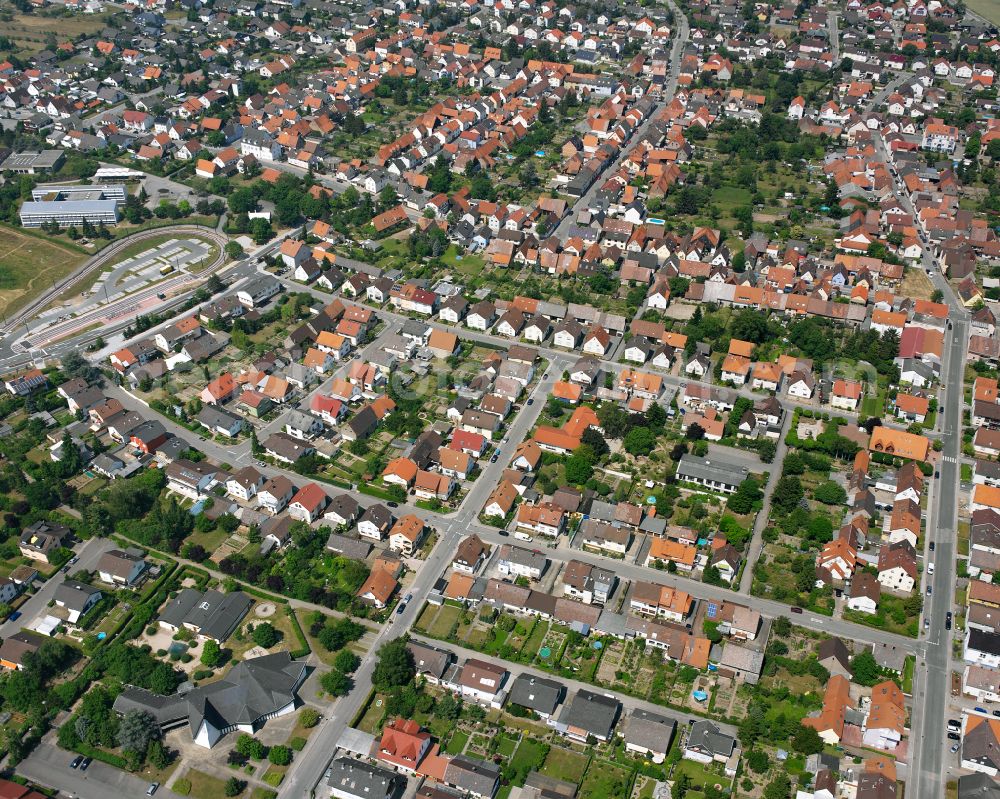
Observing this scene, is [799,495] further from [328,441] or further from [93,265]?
[93,265]

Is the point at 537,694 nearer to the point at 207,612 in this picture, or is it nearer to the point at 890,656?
the point at 207,612

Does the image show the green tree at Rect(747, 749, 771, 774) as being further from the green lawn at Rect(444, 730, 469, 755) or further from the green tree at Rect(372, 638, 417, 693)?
the green tree at Rect(372, 638, 417, 693)

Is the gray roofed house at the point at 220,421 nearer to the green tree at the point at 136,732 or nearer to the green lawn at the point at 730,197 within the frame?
the green tree at the point at 136,732

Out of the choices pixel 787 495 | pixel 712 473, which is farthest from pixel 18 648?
pixel 787 495

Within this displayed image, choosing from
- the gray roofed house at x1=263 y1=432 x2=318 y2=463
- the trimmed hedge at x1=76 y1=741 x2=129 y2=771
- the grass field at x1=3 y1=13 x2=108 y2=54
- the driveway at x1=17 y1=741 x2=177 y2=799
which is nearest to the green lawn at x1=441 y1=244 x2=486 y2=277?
the gray roofed house at x1=263 y1=432 x2=318 y2=463

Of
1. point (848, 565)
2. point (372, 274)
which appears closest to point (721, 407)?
point (848, 565)
